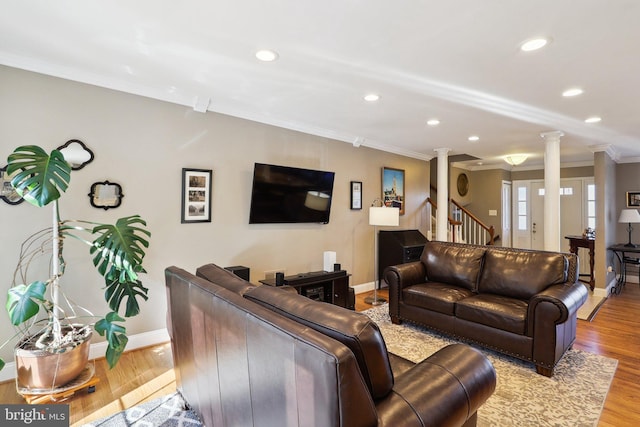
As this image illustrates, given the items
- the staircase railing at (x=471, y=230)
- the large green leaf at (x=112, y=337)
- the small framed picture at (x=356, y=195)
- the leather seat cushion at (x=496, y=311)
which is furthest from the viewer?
the staircase railing at (x=471, y=230)

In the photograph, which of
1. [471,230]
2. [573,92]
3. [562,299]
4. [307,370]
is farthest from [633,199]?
[307,370]

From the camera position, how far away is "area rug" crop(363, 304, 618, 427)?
203 centimetres

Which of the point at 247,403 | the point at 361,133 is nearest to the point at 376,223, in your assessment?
the point at 361,133

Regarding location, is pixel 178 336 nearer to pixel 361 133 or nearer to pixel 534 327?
pixel 534 327

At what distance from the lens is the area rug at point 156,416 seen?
1.96 meters

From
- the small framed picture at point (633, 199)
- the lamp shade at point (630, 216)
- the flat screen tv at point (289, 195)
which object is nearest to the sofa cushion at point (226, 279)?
the flat screen tv at point (289, 195)

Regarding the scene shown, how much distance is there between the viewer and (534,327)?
8.37 feet

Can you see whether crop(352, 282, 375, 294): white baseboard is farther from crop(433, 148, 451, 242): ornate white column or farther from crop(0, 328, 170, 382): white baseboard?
crop(0, 328, 170, 382): white baseboard

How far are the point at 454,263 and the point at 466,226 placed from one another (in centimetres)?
335

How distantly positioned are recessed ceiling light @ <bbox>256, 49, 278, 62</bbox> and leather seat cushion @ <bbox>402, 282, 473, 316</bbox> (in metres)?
2.57

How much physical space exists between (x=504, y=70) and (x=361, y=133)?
221cm

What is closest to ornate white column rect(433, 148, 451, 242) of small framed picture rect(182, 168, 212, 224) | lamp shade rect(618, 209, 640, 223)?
lamp shade rect(618, 209, 640, 223)

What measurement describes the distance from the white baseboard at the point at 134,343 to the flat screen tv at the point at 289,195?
1.41 meters

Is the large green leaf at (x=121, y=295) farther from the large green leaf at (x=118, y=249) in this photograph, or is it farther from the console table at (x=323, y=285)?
the console table at (x=323, y=285)
